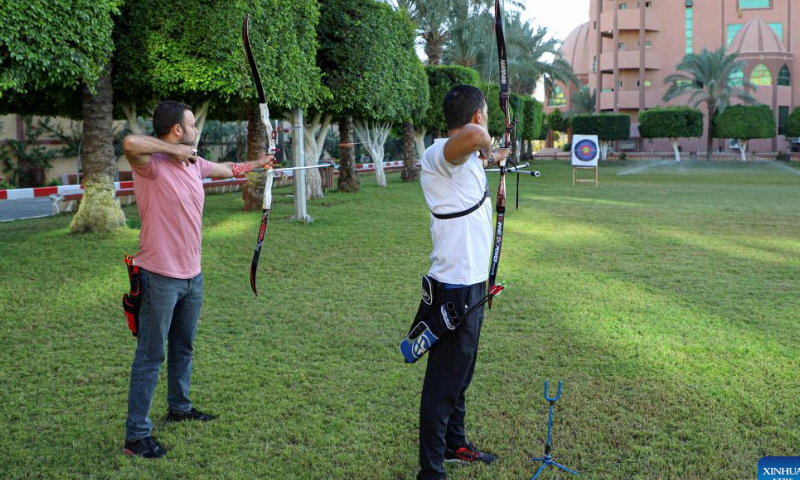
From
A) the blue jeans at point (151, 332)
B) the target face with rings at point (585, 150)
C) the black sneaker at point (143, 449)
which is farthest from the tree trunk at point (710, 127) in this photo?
the black sneaker at point (143, 449)

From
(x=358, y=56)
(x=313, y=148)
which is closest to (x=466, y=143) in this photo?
(x=358, y=56)

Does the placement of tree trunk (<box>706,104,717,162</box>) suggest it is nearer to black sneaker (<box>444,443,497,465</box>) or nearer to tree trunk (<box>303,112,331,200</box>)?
tree trunk (<box>303,112,331,200</box>)

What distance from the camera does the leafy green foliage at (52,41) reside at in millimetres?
10141

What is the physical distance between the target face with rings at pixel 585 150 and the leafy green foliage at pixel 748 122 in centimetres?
3586

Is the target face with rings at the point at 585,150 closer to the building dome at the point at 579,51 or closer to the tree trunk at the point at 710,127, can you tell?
the tree trunk at the point at 710,127

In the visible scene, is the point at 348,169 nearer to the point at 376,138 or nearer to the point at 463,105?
the point at 376,138

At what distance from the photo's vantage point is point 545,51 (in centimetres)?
6525

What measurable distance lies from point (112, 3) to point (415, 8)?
91.6 ft

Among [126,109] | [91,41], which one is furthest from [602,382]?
[126,109]

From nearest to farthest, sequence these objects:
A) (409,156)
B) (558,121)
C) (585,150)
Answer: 1. (409,156)
2. (585,150)
3. (558,121)

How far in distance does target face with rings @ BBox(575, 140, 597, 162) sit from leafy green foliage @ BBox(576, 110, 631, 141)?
35.8m

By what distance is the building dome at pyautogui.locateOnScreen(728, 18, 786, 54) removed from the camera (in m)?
71.3

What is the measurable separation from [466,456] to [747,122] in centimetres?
6640

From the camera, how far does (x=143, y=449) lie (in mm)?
4582
